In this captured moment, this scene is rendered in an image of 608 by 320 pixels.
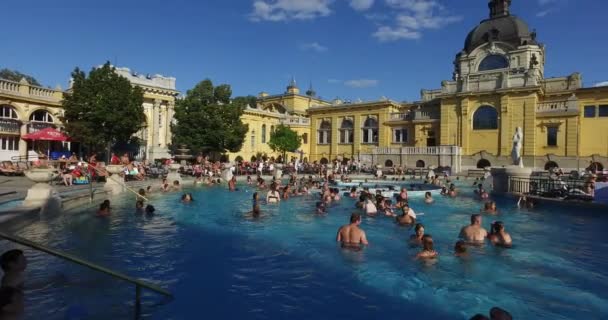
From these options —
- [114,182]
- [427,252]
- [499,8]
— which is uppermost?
[499,8]

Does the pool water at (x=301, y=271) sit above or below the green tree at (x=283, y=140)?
below

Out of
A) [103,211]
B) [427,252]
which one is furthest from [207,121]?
[427,252]

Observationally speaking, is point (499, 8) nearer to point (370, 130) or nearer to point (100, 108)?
point (370, 130)

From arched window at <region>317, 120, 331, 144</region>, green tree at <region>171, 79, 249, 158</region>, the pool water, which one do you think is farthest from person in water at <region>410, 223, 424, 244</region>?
arched window at <region>317, 120, 331, 144</region>

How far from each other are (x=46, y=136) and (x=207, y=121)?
12130 mm

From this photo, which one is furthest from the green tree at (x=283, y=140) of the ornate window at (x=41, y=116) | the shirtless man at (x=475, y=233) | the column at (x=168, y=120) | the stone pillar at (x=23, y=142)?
the shirtless man at (x=475, y=233)

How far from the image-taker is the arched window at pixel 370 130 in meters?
49.9

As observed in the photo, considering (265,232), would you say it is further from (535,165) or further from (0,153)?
(535,165)

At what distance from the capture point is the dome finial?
153 ft

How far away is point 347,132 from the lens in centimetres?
5256

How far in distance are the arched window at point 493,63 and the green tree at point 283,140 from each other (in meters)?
22.9

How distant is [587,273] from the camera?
7.80 meters

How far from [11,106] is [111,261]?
87.4 feet

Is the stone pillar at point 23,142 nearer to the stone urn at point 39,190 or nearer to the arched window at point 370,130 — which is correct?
the stone urn at point 39,190
